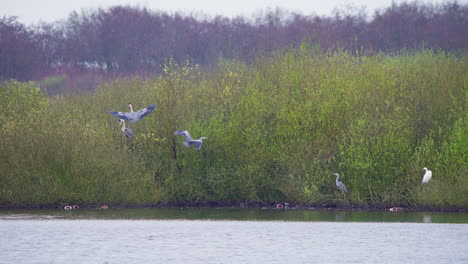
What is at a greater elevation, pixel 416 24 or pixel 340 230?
pixel 416 24

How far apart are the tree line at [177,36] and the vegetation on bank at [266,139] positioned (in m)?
17.7

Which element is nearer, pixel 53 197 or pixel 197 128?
pixel 53 197

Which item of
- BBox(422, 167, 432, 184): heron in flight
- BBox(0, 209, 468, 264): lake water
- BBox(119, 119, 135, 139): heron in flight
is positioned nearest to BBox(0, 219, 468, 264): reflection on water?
BBox(0, 209, 468, 264): lake water

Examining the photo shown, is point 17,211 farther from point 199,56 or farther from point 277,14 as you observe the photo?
point 277,14

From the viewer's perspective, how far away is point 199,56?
58625mm

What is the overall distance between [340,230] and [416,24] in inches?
1325

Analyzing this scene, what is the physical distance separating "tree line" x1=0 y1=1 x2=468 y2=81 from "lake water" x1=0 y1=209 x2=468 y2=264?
24.7m

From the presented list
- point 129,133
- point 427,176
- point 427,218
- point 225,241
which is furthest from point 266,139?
point 225,241

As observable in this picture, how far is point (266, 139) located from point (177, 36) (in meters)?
33.6

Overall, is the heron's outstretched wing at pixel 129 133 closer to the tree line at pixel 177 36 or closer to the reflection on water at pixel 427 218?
the reflection on water at pixel 427 218

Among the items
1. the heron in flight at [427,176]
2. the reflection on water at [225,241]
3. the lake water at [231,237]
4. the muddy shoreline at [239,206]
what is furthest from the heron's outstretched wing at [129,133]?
the heron in flight at [427,176]

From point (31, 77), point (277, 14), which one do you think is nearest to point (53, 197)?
point (31, 77)

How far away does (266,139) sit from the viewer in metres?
29.0

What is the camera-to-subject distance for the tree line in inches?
2026
